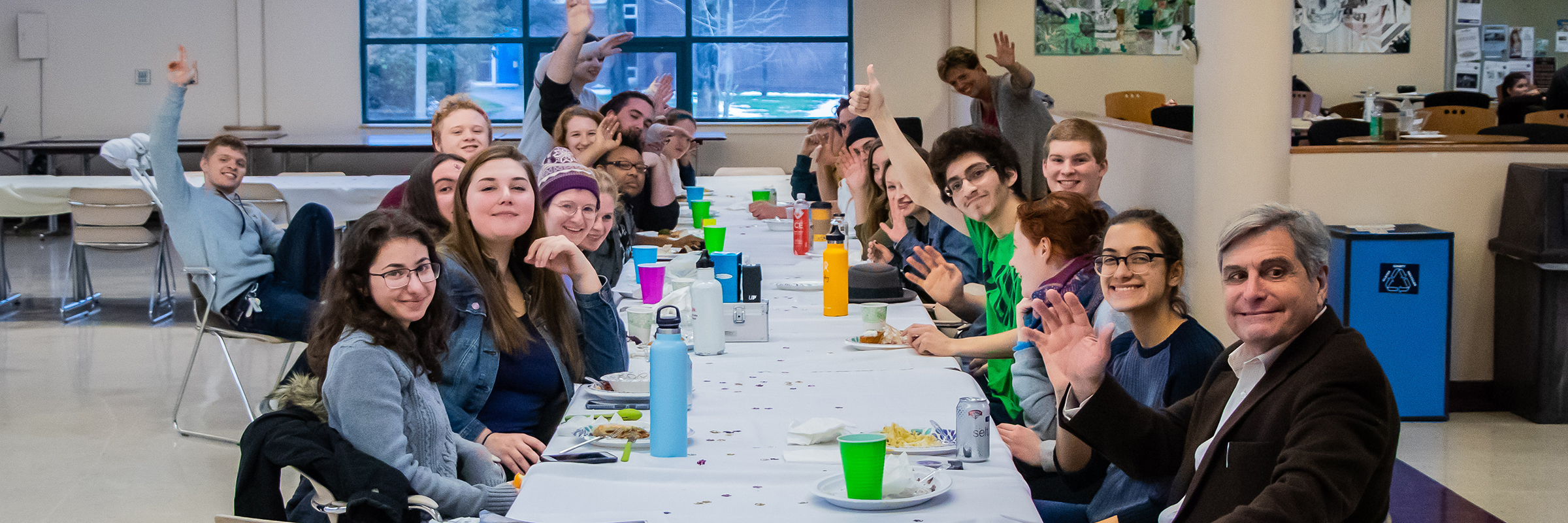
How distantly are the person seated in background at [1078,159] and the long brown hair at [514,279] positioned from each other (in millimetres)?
1500

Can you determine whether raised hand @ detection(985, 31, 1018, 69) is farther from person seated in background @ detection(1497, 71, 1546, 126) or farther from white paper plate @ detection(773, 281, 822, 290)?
person seated in background @ detection(1497, 71, 1546, 126)

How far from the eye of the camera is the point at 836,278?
10.7 ft

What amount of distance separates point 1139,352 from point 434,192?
174 centimetres

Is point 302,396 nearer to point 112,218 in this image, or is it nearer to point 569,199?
point 569,199

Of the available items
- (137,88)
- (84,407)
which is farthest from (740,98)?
(84,407)

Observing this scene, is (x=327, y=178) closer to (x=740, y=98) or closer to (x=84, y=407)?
(x=84, y=407)

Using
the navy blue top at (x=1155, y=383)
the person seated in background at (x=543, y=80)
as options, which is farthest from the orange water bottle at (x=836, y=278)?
the person seated in background at (x=543, y=80)

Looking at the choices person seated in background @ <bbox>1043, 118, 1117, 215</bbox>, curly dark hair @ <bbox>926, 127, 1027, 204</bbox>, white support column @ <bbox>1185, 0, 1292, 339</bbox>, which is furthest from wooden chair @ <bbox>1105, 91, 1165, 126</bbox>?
curly dark hair @ <bbox>926, 127, 1027, 204</bbox>

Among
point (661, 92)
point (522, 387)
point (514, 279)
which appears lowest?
point (522, 387)

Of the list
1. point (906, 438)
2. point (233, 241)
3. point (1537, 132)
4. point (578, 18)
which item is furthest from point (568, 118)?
point (1537, 132)

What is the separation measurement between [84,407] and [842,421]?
3989 millimetres

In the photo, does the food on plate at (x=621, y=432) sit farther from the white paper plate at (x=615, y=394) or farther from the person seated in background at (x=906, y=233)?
the person seated in background at (x=906, y=233)

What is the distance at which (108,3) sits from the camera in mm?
11469

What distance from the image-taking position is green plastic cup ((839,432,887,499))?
171 centimetres
